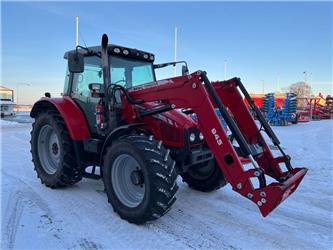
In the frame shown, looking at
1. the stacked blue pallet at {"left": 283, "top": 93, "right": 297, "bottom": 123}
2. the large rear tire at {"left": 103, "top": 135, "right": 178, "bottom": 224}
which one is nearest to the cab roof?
the large rear tire at {"left": 103, "top": 135, "right": 178, "bottom": 224}

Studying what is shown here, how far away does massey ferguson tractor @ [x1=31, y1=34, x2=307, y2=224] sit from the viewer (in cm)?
341

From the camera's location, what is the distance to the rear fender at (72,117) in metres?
4.73

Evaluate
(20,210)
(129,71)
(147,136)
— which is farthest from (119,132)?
(20,210)

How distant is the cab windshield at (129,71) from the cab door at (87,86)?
215 millimetres

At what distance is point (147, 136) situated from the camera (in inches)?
151

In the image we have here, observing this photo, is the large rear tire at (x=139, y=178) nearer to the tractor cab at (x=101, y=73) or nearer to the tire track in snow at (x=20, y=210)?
the tire track in snow at (x=20, y=210)

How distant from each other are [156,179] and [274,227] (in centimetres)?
151

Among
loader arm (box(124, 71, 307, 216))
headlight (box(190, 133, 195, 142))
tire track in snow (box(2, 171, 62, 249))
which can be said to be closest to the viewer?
loader arm (box(124, 71, 307, 216))

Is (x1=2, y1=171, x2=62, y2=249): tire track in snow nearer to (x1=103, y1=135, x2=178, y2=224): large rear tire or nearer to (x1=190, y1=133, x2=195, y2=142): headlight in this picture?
(x1=103, y1=135, x2=178, y2=224): large rear tire

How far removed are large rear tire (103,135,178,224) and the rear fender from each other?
908mm

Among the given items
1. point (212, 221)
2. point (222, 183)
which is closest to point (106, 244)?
point (212, 221)

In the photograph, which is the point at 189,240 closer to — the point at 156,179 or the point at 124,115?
the point at 156,179

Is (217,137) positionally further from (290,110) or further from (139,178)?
(290,110)

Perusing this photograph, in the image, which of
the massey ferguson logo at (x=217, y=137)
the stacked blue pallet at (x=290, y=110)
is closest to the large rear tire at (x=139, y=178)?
the massey ferguson logo at (x=217, y=137)
